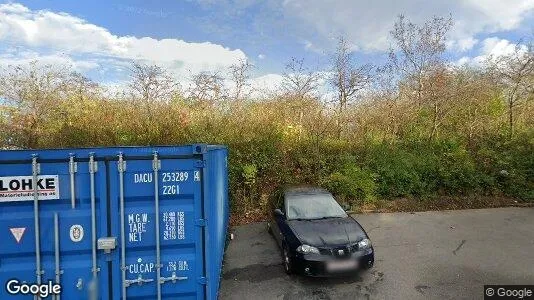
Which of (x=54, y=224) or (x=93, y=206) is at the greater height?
(x=93, y=206)

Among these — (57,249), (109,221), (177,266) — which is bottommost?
(177,266)

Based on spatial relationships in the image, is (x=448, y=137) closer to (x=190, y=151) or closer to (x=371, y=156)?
(x=371, y=156)

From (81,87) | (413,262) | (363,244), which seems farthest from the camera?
(81,87)

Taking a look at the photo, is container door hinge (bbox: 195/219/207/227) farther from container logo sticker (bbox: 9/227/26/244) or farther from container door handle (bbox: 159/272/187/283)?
container logo sticker (bbox: 9/227/26/244)

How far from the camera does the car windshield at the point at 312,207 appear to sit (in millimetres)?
6074

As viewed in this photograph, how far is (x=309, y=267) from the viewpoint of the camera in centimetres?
499

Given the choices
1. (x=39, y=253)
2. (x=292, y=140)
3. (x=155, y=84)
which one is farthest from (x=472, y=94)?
(x=39, y=253)

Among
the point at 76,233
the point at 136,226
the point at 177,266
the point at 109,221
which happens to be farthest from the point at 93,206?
the point at 177,266

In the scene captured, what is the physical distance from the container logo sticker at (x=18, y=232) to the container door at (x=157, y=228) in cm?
87

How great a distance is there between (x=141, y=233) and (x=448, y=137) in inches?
456

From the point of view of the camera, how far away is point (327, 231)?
17.7 feet

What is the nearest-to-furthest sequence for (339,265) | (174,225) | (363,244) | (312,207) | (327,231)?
(174,225)
(339,265)
(363,244)
(327,231)
(312,207)

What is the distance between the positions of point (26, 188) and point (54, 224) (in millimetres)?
454

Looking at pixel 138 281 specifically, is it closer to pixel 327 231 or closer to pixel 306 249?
pixel 306 249
